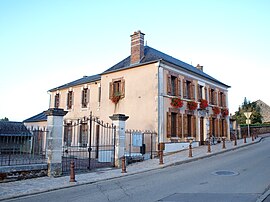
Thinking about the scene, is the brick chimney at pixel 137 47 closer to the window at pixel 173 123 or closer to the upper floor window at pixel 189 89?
the upper floor window at pixel 189 89

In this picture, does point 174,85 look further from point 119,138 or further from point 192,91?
point 119,138

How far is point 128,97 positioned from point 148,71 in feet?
8.91

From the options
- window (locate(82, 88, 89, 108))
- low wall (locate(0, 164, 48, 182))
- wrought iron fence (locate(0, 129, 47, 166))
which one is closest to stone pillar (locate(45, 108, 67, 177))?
low wall (locate(0, 164, 48, 182))

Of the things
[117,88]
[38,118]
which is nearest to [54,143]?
[117,88]

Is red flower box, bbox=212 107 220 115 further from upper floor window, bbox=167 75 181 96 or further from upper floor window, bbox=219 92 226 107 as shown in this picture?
upper floor window, bbox=167 75 181 96

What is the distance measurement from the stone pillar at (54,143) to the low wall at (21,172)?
31 centimetres

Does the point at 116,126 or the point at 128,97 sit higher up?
the point at 128,97

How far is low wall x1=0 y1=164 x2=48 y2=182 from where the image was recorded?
902 centimetres

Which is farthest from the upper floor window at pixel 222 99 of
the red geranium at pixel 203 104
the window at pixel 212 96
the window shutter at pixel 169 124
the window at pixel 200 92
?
the window shutter at pixel 169 124

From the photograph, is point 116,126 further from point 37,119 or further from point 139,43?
point 37,119

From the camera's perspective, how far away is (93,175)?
10.6m

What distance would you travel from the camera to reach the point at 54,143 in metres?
10.3

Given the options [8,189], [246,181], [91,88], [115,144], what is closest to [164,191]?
[246,181]

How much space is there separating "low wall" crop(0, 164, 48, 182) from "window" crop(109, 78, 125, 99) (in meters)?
10.9
